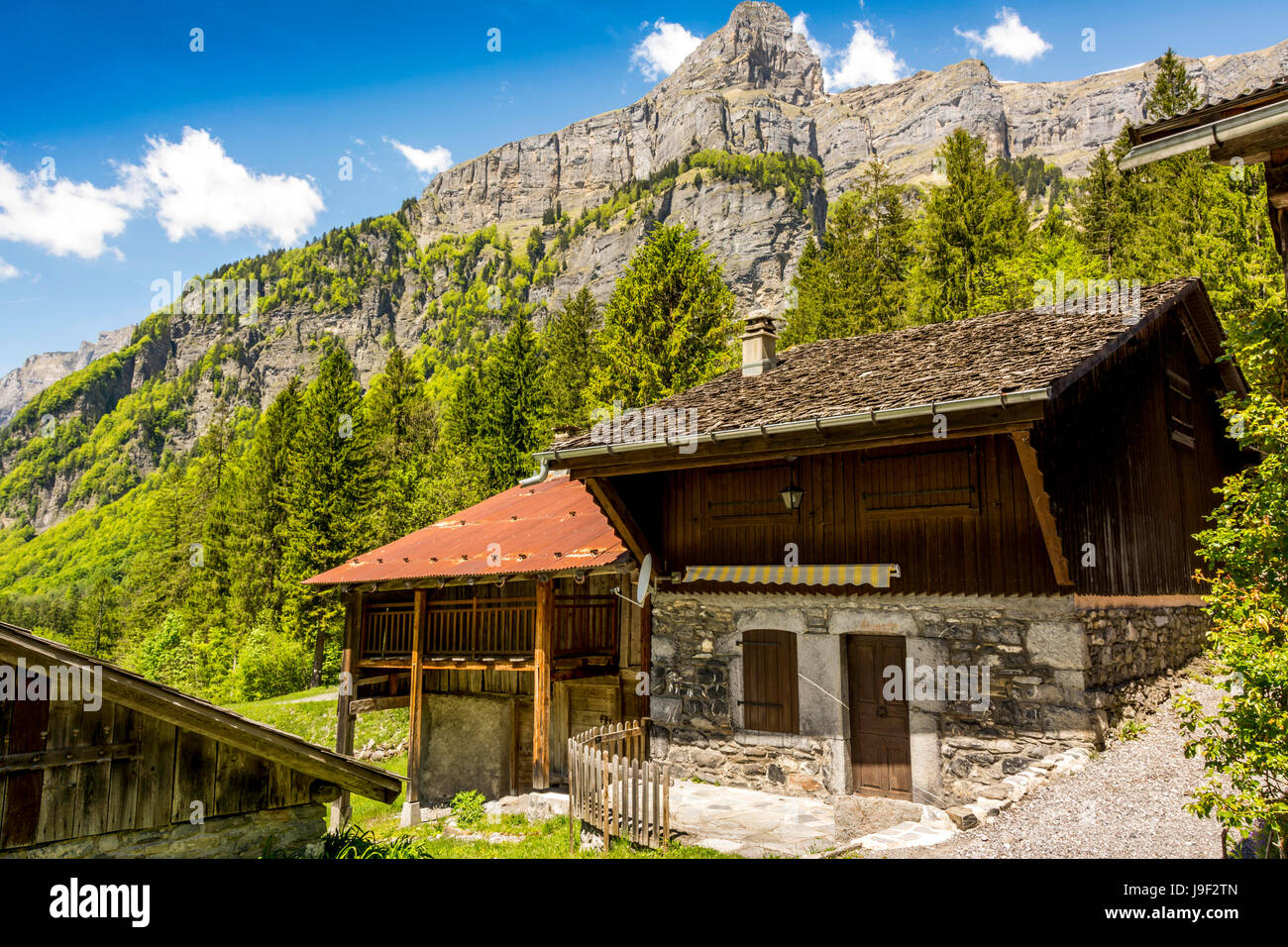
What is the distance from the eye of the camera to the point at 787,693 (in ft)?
37.6

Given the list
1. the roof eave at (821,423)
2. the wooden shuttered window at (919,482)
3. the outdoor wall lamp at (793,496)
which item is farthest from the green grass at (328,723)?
the wooden shuttered window at (919,482)

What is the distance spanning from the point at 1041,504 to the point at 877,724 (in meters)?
3.89

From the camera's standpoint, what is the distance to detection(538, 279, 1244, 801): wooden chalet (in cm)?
938

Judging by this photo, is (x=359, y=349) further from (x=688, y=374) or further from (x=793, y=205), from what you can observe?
(x=688, y=374)

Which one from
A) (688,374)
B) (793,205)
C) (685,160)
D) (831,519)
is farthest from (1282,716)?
(685,160)

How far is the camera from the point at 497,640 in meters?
16.5

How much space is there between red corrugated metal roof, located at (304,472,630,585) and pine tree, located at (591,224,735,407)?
9836 millimetres

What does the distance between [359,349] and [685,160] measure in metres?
67.9

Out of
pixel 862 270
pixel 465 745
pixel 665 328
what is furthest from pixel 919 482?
pixel 862 270

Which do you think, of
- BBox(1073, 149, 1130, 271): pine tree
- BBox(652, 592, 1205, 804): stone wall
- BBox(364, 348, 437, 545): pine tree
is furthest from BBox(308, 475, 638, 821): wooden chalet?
BBox(1073, 149, 1130, 271): pine tree

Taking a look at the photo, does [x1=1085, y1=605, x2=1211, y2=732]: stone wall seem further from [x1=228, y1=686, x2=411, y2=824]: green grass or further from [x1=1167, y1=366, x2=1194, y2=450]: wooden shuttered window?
[x1=228, y1=686, x2=411, y2=824]: green grass

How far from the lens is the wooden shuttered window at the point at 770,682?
37.6 feet

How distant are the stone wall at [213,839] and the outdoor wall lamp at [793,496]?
24.7 feet

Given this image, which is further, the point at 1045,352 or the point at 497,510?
the point at 497,510
